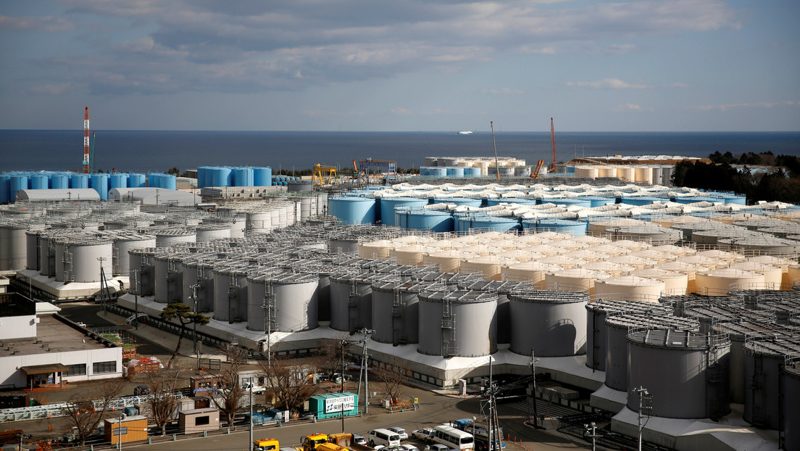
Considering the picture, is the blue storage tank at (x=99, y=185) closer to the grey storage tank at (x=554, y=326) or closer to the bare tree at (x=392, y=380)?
the bare tree at (x=392, y=380)

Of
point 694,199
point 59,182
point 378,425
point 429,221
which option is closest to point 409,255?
point 429,221

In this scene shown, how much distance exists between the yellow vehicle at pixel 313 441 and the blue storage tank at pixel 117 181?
41989 mm

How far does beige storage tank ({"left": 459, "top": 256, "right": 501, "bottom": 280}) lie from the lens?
25.1 m

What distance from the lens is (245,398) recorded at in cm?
1881

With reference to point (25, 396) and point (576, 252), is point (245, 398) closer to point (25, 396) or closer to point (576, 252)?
point (25, 396)

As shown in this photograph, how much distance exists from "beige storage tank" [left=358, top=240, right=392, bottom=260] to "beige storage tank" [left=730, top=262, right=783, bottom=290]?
975 cm

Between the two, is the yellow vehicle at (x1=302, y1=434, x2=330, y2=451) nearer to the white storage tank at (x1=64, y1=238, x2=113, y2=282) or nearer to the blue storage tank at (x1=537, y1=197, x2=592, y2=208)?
the white storage tank at (x1=64, y1=238, x2=113, y2=282)

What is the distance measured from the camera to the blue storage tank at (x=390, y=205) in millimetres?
41938

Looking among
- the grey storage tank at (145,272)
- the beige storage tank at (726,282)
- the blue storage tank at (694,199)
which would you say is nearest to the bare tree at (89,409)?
the grey storage tank at (145,272)

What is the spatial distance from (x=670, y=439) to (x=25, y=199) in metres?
40.2

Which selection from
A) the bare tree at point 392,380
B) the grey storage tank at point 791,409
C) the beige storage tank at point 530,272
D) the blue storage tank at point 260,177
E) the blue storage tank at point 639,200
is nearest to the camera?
the grey storage tank at point 791,409

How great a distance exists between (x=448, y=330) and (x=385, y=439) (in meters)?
4.47

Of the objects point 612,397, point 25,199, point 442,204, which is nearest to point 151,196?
point 25,199

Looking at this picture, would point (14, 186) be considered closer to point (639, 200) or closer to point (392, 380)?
point (639, 200)
